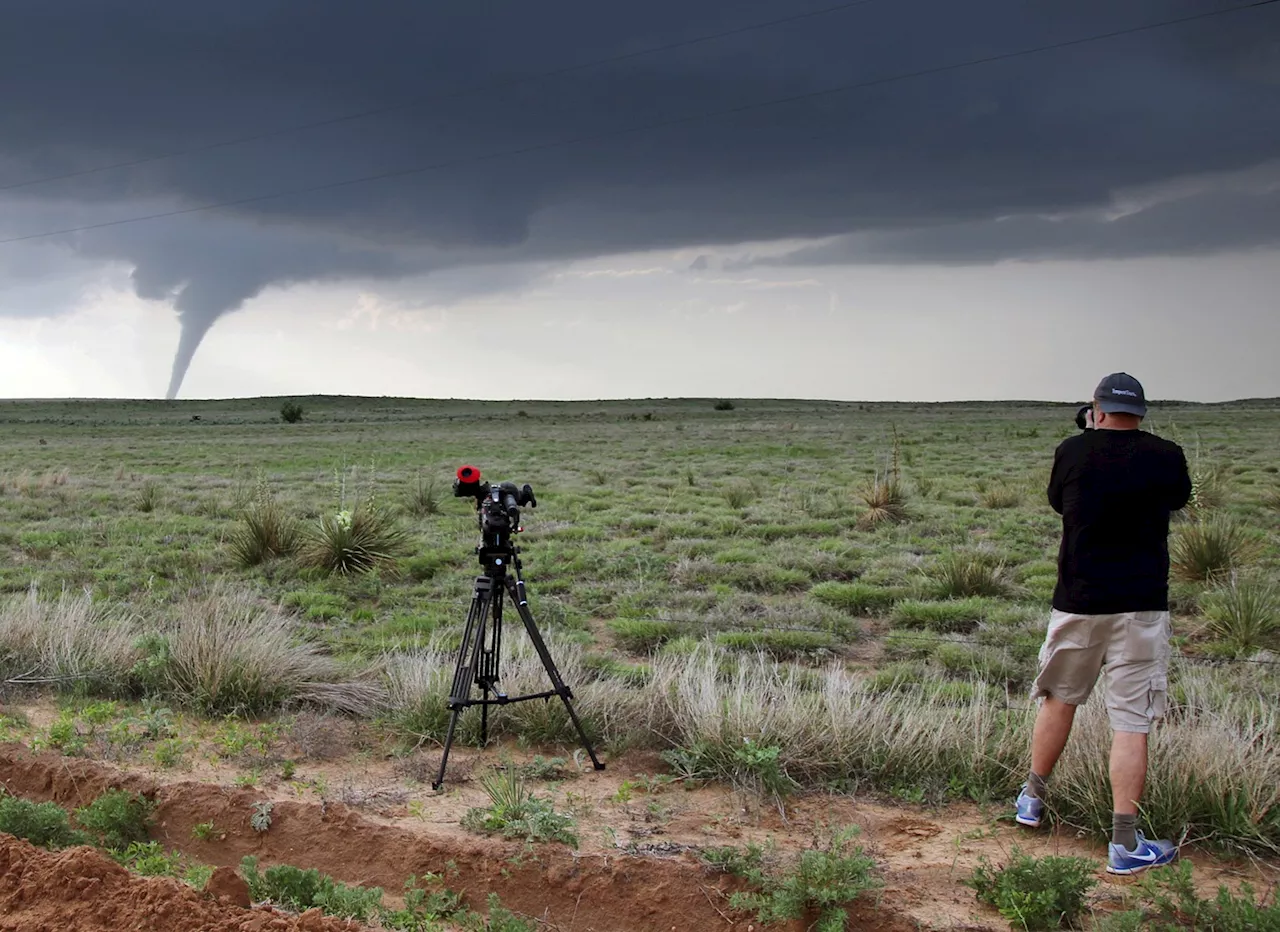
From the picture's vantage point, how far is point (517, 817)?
5.04 metres

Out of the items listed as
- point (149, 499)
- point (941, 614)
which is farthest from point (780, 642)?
point (149, 499)

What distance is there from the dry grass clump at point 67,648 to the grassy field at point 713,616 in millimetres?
24

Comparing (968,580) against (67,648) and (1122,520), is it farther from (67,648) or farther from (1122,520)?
(67,648)

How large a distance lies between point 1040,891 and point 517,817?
230 cm

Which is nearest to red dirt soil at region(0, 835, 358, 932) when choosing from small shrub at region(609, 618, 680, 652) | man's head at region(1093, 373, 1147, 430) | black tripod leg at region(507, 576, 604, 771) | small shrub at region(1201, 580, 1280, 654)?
black tripod leg at region(507, 576, 604, 771)

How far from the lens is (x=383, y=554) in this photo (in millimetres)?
12992

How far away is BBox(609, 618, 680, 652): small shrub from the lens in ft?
31.3

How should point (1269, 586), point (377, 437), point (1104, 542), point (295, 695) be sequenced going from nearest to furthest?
point (1104, 542), point (295, 695), point (1269, 586), point (377, 437)

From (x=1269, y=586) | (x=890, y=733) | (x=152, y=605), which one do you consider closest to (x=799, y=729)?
(x=890, y=733)

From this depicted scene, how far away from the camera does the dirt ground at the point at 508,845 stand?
4.20 meters

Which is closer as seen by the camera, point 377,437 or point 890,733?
point 890,733

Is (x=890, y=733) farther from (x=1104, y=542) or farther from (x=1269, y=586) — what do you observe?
(x=1269, y=586)

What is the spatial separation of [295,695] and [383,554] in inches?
237

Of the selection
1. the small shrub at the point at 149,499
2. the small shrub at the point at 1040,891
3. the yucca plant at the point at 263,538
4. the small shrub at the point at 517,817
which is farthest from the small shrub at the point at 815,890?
the small shrub at the point at 149,499
